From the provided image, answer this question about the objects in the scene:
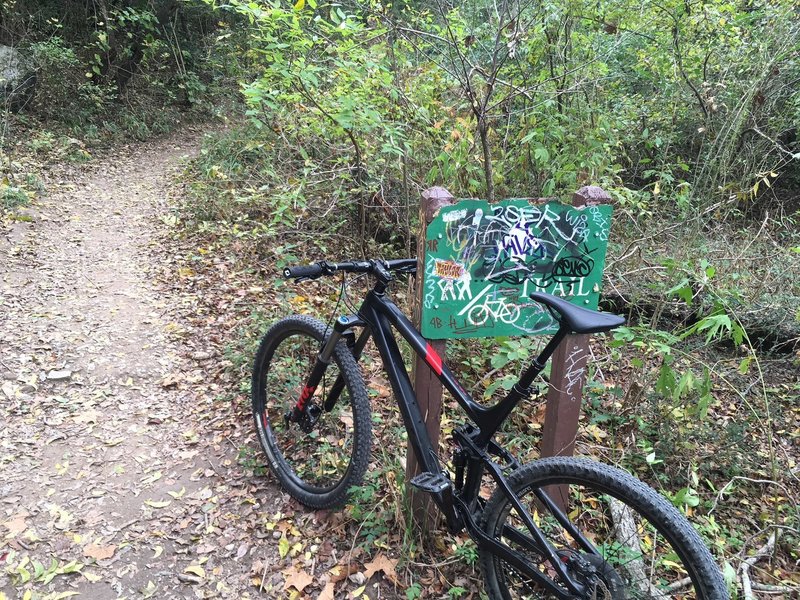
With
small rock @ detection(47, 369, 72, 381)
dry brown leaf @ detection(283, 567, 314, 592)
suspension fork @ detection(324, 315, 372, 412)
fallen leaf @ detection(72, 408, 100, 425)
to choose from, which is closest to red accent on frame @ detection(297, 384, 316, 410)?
suspension fork @ detection(324, 315, 372, 412)

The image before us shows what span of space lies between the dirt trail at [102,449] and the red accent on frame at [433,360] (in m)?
1.57

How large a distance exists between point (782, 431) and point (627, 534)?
2519 mm

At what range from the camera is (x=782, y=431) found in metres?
4.07

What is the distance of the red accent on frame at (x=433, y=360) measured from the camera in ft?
7.89

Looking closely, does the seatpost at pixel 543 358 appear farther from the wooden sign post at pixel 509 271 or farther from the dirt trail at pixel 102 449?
the dirt trail at pixel 102 449

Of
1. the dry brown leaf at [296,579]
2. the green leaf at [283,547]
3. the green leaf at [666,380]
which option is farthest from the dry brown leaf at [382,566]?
the green leaf at [666,380]

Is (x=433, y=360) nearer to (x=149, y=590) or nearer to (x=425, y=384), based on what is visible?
(x=425, y=384)

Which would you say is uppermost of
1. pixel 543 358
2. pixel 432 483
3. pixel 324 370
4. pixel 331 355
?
pixel 543 358

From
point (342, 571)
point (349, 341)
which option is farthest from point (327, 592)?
point (349, 341)

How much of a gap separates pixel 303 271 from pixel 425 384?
33.0 inches

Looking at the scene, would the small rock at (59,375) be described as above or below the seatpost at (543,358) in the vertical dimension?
below

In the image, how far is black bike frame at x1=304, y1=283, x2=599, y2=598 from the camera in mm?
2000

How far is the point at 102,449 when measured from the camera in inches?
145

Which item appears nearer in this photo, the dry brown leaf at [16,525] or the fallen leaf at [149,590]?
the fallen leaf at [149,590]
